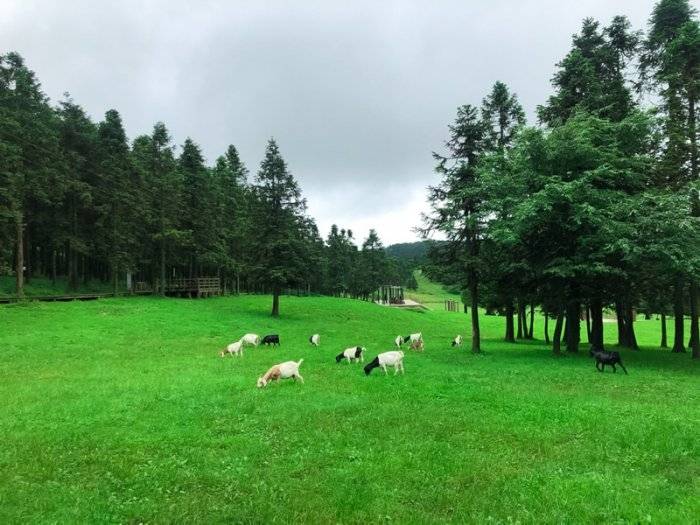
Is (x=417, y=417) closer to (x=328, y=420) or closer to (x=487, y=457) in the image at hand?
(x=328, y=420)

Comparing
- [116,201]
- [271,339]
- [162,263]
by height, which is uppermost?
[116,201]

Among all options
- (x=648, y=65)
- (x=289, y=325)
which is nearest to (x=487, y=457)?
(x=648, y=65)

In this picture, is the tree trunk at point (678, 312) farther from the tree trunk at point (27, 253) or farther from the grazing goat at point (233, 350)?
the tree trunk at point (27, 253)

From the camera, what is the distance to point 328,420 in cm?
1149

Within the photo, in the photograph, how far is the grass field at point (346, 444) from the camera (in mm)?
6816

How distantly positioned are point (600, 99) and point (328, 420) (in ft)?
89.6

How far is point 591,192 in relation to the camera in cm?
2334

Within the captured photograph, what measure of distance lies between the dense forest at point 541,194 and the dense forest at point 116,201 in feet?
0.60

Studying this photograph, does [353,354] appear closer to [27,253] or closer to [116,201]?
[116,201]

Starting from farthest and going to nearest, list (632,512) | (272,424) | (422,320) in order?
(422,320), (272,424), (632,512)

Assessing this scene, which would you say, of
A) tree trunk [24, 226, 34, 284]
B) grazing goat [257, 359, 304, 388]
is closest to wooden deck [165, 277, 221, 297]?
tree trunk [24, 226, 34, 284]

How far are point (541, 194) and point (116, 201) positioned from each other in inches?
Answer: 1598

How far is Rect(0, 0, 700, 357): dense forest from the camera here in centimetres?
2341

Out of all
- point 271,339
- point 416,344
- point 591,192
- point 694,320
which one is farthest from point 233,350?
point 694,320
